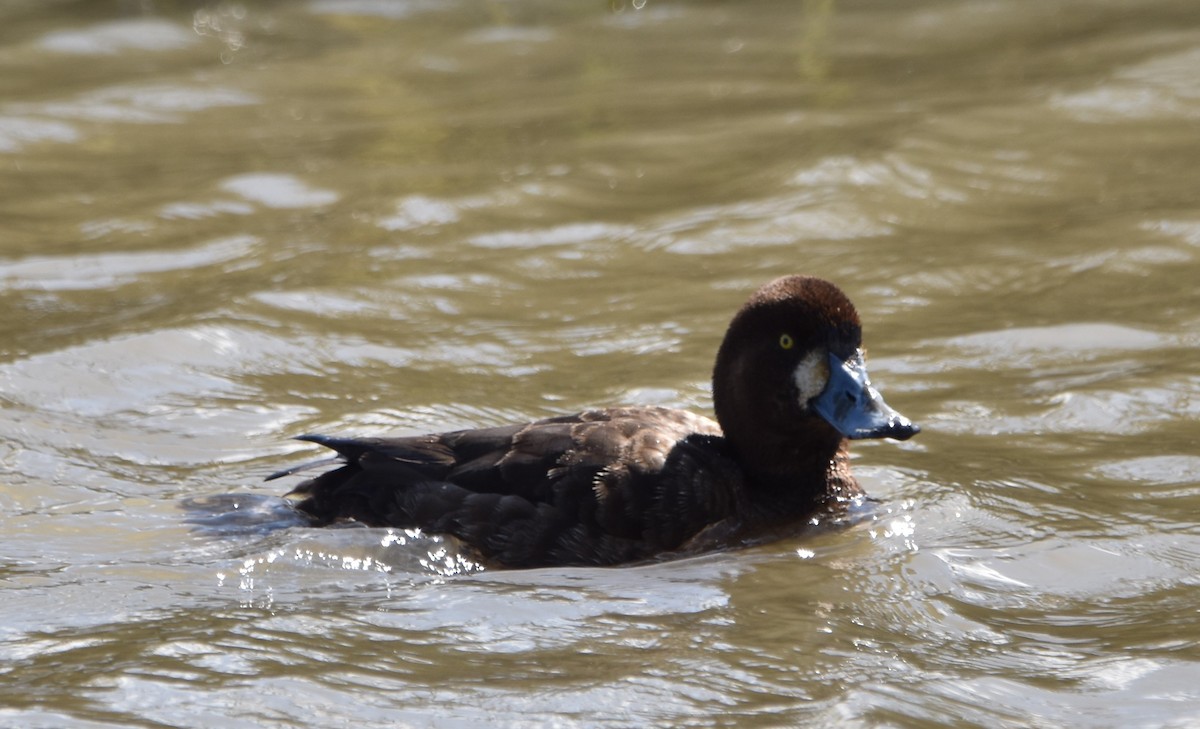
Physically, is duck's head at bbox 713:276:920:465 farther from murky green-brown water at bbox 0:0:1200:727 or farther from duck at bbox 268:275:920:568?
murky green-brown water at bbox 0:0:1200:727

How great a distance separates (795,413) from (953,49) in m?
7.61

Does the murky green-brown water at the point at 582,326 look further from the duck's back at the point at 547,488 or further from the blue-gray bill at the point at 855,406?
the blue-gray bill at the point at 855,406

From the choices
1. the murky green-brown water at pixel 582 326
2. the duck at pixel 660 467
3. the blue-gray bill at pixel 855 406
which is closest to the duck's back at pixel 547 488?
the duck at pixel 660 467

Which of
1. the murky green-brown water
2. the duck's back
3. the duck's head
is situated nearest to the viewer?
the murky green-brown water

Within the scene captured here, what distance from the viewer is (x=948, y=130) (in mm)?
10984

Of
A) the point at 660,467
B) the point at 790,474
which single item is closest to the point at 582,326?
the point at 790,474

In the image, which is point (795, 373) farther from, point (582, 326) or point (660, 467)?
point (582, 326)

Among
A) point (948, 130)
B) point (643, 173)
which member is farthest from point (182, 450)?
point (948, 130)

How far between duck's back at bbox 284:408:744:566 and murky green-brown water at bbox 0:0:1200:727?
129 millimetres

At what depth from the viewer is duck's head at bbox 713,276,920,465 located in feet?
19.1

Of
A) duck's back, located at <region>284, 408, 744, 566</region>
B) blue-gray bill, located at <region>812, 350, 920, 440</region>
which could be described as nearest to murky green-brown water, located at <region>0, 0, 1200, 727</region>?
duck's back, located at <region>284, 408, 744, 566</region>

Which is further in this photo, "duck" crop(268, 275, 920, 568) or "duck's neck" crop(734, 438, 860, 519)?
"duck's neck" crop(734, 438, 860, 519)

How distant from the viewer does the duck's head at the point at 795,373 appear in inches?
229

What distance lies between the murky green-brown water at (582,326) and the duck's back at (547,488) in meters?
0.13
